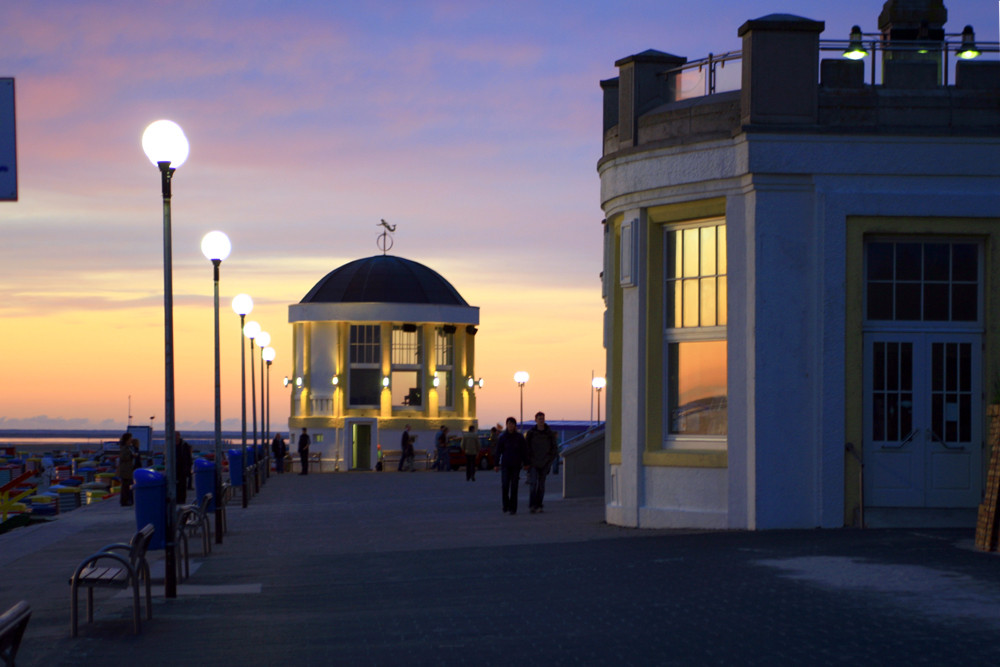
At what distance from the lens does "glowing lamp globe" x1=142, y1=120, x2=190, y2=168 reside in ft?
42.2

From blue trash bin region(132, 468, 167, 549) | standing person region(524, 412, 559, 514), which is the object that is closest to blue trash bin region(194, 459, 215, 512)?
standing person region(524, 412, 559, 514)

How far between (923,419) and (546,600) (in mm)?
7741

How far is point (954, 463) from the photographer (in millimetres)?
17250

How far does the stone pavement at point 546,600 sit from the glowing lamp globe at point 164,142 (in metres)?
4.09

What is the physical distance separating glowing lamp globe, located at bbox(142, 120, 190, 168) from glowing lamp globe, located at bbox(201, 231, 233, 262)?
19.9 ft

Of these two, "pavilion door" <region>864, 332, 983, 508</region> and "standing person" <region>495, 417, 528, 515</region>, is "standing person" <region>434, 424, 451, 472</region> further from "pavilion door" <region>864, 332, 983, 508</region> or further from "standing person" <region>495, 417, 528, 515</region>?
"pavilion door" <region>864, 332, 983, 508</region>

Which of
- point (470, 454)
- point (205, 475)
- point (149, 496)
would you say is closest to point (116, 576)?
point (149, 496)

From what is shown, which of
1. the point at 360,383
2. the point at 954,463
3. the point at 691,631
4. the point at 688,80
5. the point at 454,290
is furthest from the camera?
the point at 454,290

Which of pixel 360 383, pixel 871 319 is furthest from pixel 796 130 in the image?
pixel 360 383

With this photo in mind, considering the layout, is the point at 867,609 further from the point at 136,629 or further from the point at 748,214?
the point at 748,214

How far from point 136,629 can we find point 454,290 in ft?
162

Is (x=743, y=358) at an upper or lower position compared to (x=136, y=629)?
upper

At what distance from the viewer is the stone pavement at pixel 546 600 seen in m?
9.09

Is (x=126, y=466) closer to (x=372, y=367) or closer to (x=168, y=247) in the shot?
(x=168, y=247)
